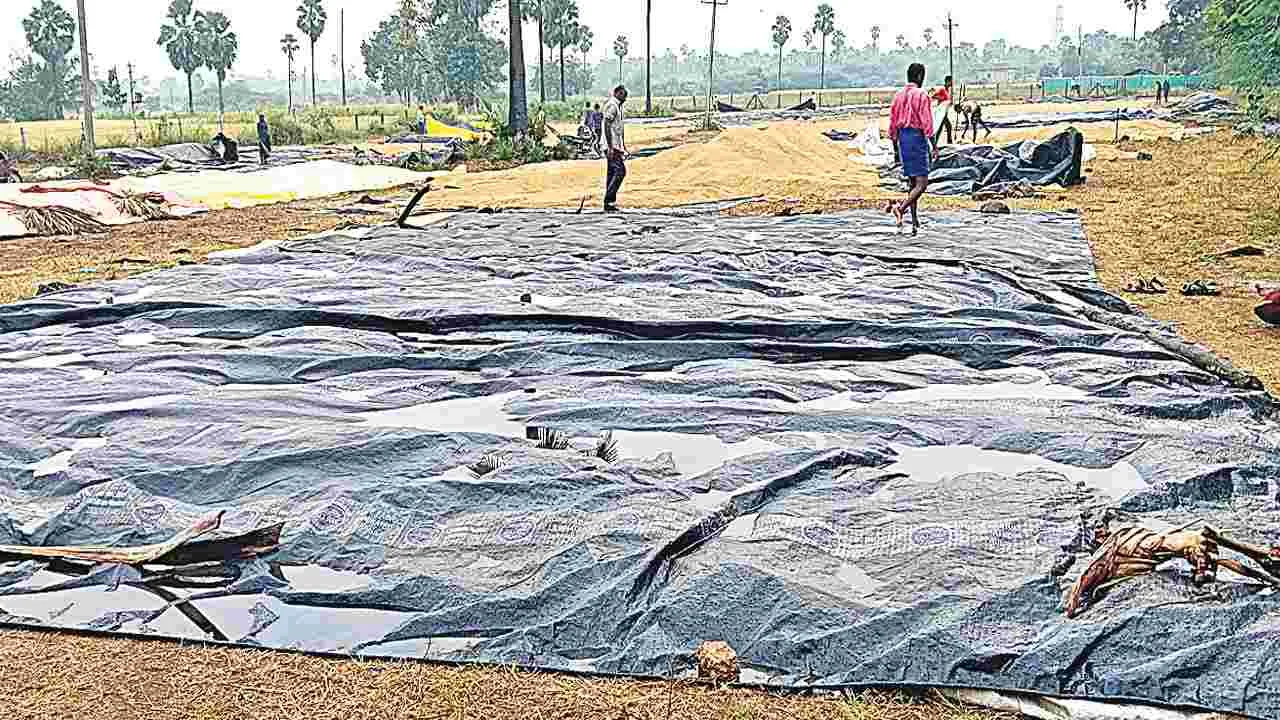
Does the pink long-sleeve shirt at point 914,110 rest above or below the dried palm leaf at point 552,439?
above

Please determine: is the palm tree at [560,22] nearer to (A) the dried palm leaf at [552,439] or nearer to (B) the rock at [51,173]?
(B) the rock at [51,173]

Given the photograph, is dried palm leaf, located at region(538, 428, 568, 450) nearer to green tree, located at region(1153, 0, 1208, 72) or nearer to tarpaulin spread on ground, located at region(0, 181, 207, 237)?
tarpaulin spread on ground, located at region(0, 181, 207, 237)

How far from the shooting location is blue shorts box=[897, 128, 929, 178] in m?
10.7

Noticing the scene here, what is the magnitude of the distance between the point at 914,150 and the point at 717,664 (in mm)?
8503

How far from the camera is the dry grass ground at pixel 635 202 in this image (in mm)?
2889

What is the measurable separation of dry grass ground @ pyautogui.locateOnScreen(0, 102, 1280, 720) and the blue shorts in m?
1.60

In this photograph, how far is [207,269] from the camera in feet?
29.3

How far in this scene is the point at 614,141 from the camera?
44.6 ft

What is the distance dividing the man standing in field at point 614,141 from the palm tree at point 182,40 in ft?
202

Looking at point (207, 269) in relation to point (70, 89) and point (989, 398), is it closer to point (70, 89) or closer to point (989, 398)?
point (989, 398)

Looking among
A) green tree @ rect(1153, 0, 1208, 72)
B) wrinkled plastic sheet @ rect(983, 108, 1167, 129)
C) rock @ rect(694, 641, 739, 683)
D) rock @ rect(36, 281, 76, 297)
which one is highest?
green tree @ rect(1153, 0, 1208, 72)

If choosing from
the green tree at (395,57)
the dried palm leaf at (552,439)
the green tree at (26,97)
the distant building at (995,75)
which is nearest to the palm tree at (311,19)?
the green tree at (395,57)

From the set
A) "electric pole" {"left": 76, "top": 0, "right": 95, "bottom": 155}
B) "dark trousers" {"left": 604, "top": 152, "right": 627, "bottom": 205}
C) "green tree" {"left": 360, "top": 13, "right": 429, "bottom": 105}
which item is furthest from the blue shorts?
"green tree" {"left": 360, "top": 13, "right": 429, "bottom": 105}

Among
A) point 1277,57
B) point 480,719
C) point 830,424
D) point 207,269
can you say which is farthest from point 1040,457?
point 1277,57
